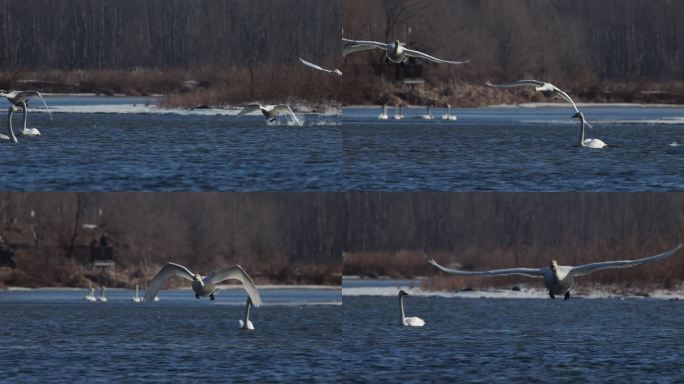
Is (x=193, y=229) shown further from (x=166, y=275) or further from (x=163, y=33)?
(x=166, y=275)

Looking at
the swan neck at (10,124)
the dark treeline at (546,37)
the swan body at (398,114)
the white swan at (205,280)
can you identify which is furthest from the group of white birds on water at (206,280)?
the dark treeline at (546,37)

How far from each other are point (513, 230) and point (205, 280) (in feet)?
146

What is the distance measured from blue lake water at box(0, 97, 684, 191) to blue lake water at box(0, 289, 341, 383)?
14.6 feet

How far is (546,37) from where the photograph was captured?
71.4 metres

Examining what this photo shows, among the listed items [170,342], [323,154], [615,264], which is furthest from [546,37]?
[615,264]

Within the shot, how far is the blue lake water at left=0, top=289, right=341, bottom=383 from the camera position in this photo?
28.6 m

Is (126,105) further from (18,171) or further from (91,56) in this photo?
(18,171)

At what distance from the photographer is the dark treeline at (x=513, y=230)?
6656 centimetres

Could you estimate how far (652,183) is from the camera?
42156mm

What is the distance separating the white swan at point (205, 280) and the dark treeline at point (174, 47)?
37111mm

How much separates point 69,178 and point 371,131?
27371 millimetres

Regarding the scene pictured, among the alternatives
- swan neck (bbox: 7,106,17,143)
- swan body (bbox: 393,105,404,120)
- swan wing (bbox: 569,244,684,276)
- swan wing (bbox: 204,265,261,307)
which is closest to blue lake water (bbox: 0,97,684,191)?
swan neck (bbox: 7,106,17,143)

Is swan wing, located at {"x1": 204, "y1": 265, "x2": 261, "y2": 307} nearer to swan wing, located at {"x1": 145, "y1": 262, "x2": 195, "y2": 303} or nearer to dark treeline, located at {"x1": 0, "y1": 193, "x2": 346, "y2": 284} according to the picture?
swan wing, located at {"x1": 145, "y1": 262, "x2": 195, "y2": 303}

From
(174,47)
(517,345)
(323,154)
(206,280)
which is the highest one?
(174,47)
